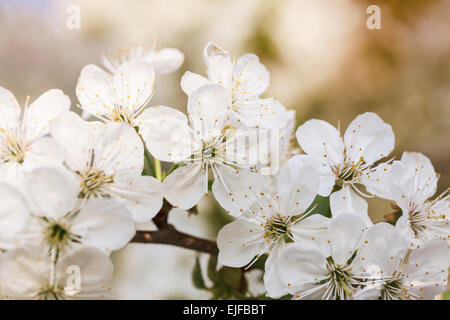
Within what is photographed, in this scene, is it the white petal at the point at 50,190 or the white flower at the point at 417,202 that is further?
the white flower at the point at 417,202

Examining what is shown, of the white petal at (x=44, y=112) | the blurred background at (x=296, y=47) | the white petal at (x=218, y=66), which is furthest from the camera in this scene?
the blurred background at (x=296, y=47)

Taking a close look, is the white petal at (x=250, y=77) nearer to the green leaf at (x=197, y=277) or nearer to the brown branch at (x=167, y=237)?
the brown branch at (x=167, y=237)

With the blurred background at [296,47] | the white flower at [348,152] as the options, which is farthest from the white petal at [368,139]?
the blurred background at [296,47]

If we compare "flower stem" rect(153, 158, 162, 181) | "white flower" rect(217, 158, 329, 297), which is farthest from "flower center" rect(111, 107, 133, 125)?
"white flower" rect(217, 158, 329, 297)

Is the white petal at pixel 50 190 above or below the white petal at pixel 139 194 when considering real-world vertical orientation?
below

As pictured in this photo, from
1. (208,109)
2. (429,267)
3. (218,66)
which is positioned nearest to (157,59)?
(218,66)

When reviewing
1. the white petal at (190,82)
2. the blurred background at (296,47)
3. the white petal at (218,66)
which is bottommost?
the white petal at (190,82)

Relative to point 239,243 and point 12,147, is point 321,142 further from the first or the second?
point 12,147
